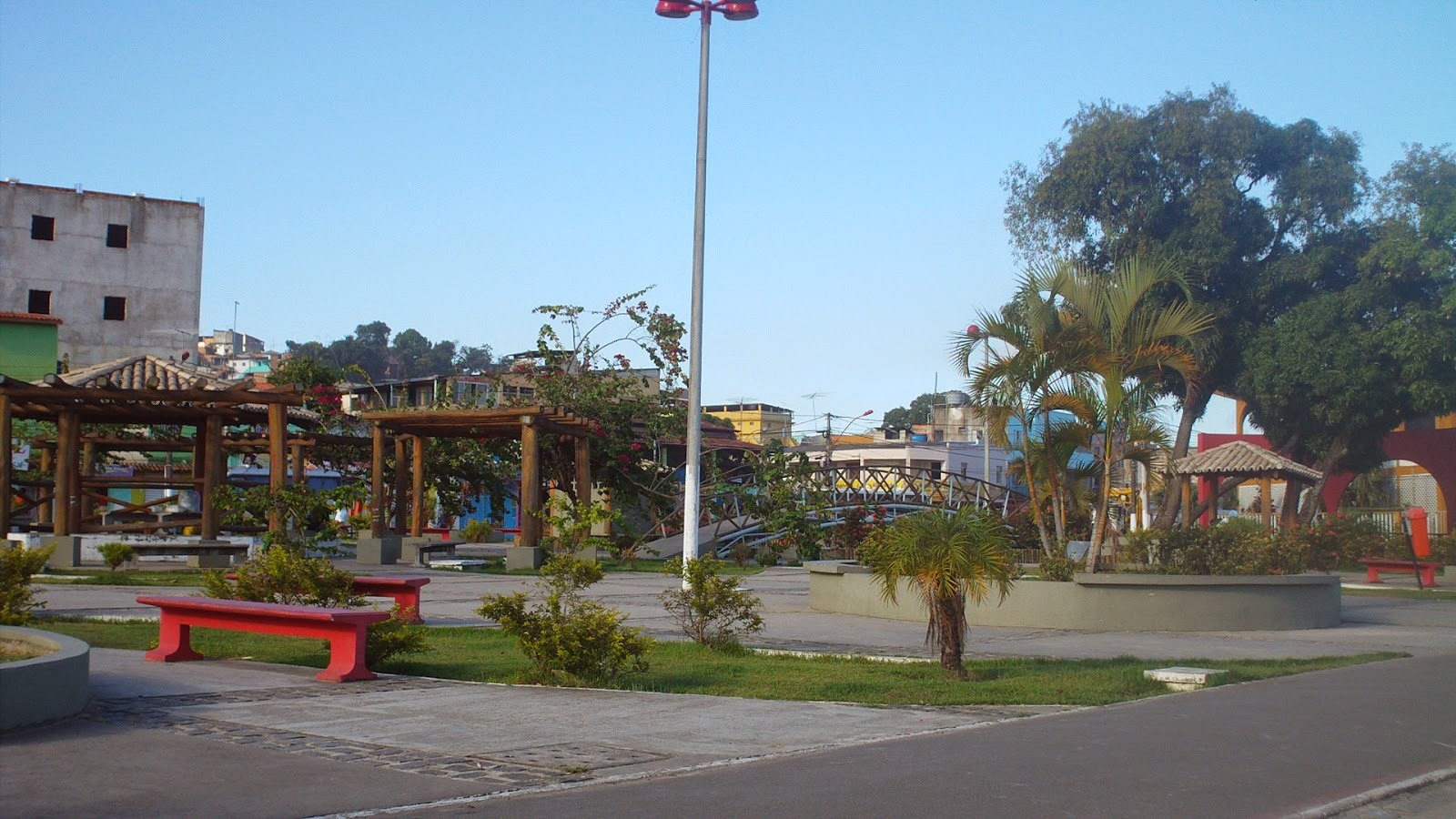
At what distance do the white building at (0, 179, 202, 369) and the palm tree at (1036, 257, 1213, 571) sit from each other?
144 ft

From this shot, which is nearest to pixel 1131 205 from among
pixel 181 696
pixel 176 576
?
pixel 176 576

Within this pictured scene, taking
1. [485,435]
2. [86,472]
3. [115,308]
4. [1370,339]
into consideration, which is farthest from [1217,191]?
[115,308]

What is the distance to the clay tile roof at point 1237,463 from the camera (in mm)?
27031

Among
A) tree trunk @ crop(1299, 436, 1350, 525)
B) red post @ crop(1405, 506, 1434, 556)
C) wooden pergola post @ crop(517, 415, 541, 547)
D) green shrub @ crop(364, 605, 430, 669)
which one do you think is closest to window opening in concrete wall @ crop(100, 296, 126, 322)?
wooden pergola post @ crop(517, 415, 541, 547)

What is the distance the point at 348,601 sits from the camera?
11.7m

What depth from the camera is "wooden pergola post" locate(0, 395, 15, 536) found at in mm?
22906

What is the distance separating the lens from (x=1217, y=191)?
137 ft

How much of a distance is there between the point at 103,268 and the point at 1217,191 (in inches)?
1736

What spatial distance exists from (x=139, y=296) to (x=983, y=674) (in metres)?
51.4

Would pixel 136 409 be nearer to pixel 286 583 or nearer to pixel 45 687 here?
pixel 286 583

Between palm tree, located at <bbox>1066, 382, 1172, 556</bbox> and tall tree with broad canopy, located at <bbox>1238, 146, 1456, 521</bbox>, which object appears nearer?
palm tree, located at <bbox>1066, 382, 1172, 556</bbox>

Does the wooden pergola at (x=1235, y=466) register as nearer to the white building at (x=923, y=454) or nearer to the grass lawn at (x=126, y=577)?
the grass lawn at (x=126, y=577)

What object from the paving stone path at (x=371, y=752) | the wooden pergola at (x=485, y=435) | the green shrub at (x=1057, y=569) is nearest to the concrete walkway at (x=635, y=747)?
the paving stone path at (x=371, y=752)

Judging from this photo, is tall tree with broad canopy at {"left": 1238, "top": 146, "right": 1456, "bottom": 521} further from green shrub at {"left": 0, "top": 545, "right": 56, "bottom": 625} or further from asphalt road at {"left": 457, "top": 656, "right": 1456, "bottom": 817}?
green shrub at {"left": 0, "top": 545, "right": 56, "bottom": 625}
